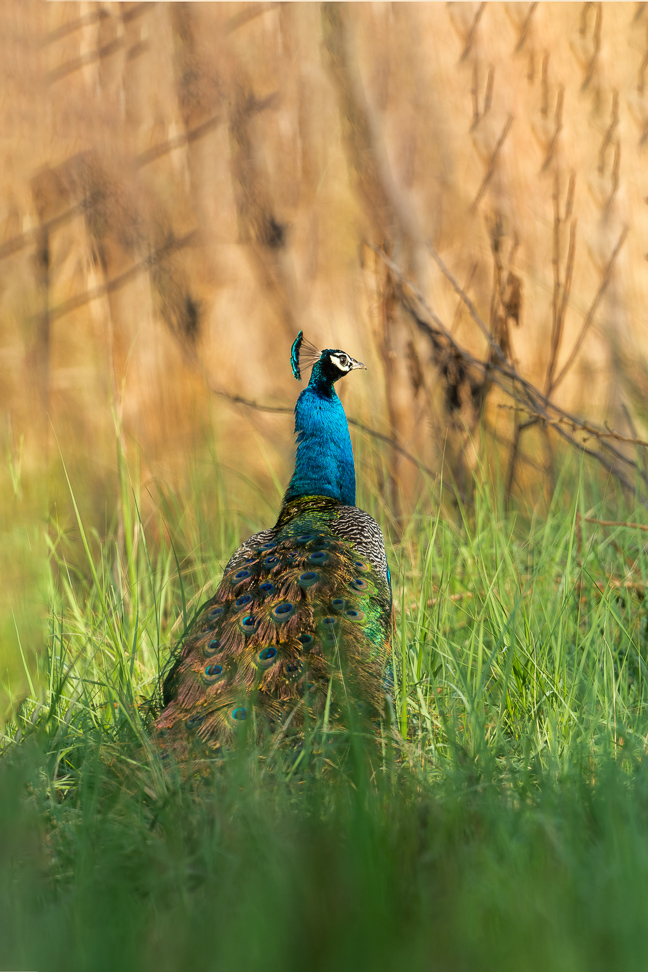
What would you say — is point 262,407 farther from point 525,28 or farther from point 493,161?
point 525,28

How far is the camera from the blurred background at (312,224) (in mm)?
3488

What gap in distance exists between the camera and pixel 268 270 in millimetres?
3580

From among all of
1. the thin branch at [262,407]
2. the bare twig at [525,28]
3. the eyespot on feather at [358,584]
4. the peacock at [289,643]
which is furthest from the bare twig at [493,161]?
the eyespot on feather at [358,584]

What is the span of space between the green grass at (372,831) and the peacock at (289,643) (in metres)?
0.09

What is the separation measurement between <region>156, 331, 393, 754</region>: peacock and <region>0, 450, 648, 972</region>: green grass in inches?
3.6

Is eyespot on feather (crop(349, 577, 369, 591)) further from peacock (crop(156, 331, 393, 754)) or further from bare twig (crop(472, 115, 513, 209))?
bare twig (crop(472, 115, 513, 209))

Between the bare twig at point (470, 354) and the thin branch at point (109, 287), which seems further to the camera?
the thin branch at point (109, 287)

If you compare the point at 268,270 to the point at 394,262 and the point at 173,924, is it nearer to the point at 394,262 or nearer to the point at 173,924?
the point at 394,262

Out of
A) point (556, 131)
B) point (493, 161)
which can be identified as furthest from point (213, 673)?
point (556, 131)

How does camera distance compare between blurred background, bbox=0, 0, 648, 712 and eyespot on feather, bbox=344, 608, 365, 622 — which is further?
blurred background, bbox=0, 0, 648, 712

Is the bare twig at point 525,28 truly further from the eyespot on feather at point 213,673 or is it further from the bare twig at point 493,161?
the eyespot on feather at point 213,673

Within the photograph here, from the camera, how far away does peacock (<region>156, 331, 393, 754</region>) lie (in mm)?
1715

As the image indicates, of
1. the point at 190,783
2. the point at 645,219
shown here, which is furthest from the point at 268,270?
the point at 190,783

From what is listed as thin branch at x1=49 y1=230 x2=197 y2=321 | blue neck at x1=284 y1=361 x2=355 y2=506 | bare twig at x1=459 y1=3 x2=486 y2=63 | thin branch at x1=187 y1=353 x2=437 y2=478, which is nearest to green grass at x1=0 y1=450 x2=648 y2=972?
blue neck at x1=284 y1=361 x2=355 y2=506
